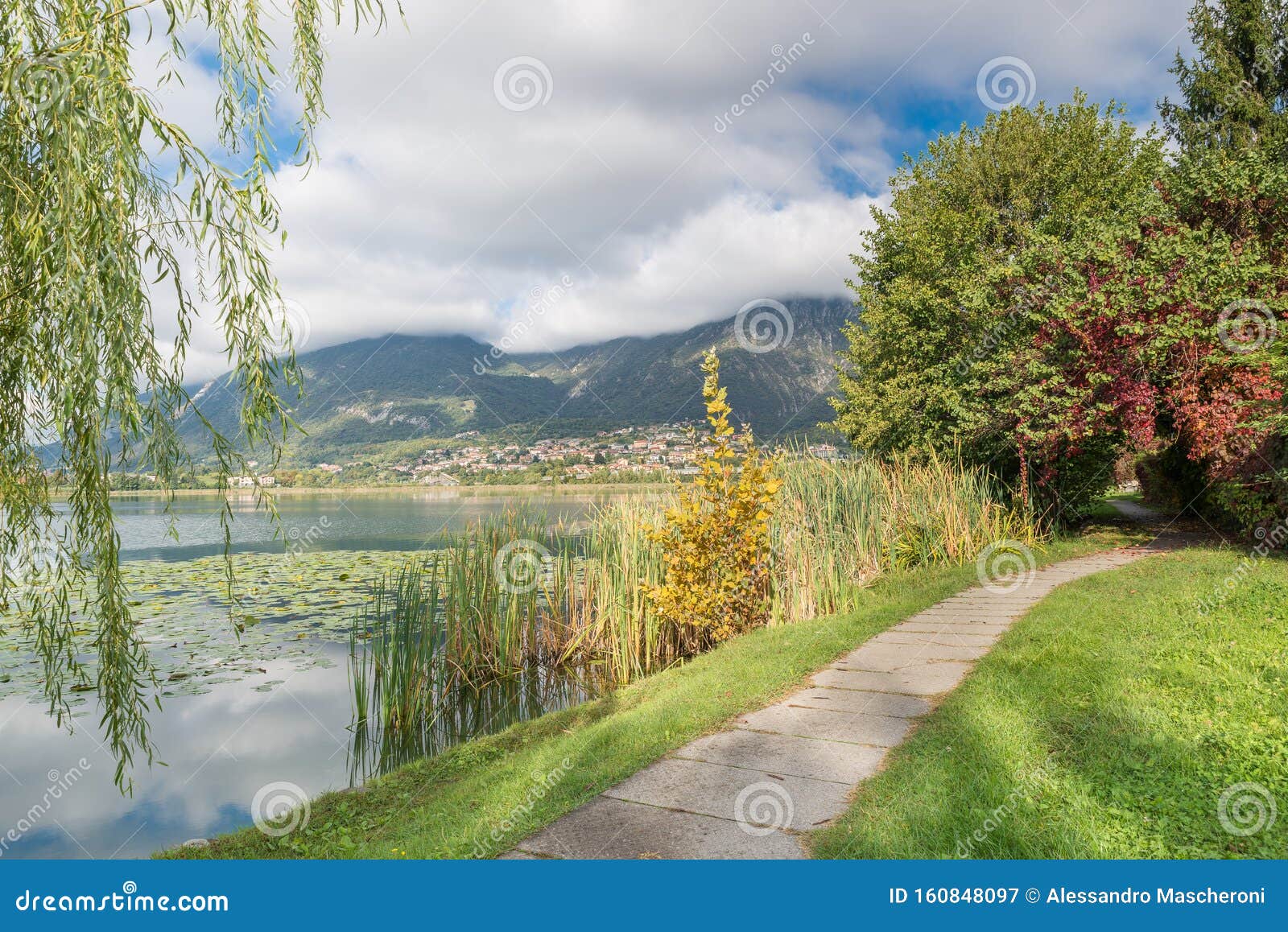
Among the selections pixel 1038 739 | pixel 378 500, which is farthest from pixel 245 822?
pixel 378 500

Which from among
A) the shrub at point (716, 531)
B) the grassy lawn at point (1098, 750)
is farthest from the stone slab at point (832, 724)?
the shrub at point (716, 531)

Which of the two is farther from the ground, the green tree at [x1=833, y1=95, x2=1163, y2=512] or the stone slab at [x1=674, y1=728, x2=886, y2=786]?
the green tree at [x1=833, y1=95, x2=1163, y2=512]

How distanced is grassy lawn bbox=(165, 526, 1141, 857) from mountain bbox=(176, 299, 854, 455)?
19.4 metres

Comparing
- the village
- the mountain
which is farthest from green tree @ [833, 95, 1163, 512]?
the mountain

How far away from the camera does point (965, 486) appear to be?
11258 mm

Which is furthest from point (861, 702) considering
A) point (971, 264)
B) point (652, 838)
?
point (971, 264)

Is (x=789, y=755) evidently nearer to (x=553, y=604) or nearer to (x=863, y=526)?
(x=553, y=604)

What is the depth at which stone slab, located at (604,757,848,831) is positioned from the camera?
3104 millimetres

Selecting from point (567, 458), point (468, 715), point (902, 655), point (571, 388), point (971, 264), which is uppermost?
point (571, 388)

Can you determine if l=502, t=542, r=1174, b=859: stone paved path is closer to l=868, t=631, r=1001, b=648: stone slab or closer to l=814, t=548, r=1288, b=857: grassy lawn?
l=868, t=631, r=1001, b=648: stone slab

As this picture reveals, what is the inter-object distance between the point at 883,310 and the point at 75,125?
15.2 m

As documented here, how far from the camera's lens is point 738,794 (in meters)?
3.33

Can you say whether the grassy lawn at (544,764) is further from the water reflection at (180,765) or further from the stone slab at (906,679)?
the water reflection at (180,765)

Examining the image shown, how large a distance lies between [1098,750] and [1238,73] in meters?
23.8
